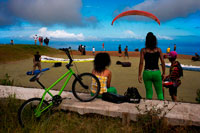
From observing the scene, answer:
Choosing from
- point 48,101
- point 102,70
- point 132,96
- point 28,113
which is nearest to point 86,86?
point 102,70

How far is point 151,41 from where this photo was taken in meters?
4.90

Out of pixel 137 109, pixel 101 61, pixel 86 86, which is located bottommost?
pixel 137 109

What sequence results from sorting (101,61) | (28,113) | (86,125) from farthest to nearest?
1. (101,61)
2. (28,113)
3. (86,125)

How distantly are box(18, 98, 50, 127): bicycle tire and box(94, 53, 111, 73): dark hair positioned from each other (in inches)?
60.4

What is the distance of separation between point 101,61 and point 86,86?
2.37 feet

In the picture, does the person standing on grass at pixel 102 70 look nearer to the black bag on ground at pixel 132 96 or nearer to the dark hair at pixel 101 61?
the dark hair at pixel 101 61

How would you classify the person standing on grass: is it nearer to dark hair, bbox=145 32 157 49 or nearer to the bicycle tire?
dark hair, bbox=145 32 157 49

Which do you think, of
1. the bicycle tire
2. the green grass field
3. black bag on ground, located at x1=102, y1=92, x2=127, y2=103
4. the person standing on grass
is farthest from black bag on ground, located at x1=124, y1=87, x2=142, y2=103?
the bicycle tire

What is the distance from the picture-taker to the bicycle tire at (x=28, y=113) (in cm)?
408

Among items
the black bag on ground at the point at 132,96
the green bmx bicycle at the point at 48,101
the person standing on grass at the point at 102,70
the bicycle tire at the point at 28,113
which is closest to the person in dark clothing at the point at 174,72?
the black bag on ground at the point at 132,96

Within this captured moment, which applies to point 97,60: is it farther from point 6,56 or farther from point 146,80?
point 6,56

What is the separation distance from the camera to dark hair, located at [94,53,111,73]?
4817mm

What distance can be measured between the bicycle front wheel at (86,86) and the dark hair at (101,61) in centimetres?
37

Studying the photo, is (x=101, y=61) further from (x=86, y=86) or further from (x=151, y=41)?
(x=151, y=41)
